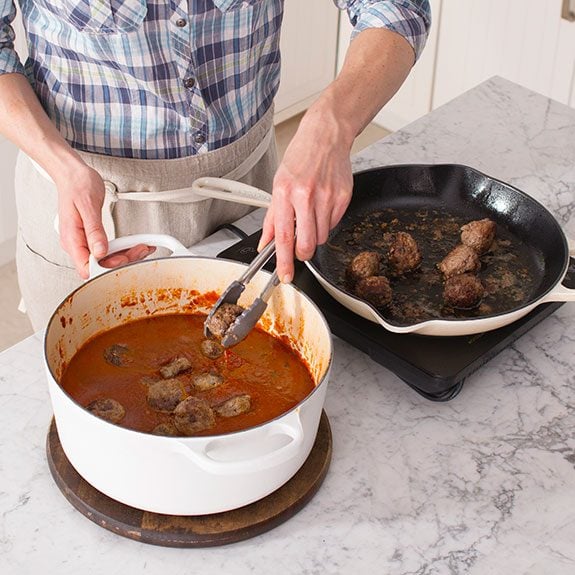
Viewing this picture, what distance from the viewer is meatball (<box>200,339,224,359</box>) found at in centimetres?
112

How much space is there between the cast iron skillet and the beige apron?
241 mm

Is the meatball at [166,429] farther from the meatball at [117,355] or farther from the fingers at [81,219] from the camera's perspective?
the fingers at [81,219]

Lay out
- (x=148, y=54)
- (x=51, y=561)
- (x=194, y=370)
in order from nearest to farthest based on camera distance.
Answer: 1. (x=51, y=561)
2. (x=194, y=370)
3. (x=148, y=54)

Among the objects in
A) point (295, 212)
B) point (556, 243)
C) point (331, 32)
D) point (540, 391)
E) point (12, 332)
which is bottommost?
point (12, 332)

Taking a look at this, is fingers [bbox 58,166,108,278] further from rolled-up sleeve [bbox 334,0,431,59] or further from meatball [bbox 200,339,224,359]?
rolled-up sleeve [bbox 334,0,431,59]

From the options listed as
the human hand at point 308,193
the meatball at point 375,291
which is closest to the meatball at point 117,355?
the human hand at point 308,193

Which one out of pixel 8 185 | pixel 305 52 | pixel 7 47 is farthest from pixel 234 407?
pixel 305 52

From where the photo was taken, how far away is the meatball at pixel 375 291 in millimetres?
1193

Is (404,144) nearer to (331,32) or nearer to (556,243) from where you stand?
(556,243)

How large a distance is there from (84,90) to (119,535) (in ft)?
2.27

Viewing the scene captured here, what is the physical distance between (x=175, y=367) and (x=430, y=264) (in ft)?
1.36

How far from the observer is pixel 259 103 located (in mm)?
1515

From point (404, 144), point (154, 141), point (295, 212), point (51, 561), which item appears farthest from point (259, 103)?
point (51, 561)

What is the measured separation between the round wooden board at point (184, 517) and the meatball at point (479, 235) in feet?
1.40
